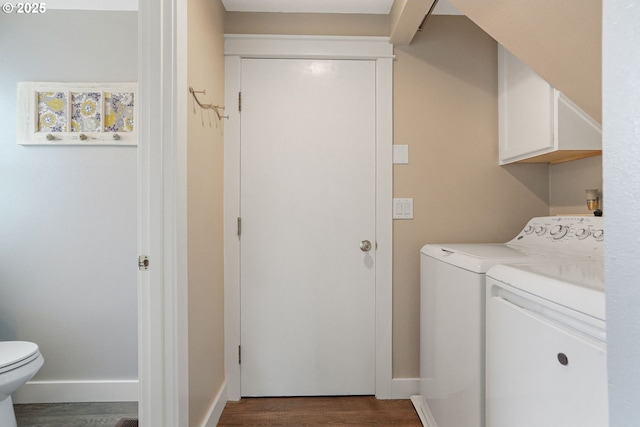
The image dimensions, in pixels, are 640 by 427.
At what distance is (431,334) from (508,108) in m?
1.34

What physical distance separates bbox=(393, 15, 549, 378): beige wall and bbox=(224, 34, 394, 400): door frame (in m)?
0.06

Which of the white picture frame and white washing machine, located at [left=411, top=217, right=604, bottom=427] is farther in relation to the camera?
the white picture frame

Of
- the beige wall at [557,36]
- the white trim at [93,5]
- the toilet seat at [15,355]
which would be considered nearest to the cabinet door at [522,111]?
the beige wall at [557,36]

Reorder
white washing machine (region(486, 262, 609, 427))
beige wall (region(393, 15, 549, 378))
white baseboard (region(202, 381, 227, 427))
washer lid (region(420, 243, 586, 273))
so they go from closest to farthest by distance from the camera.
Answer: white washing machine (region(486, 262, 609, 427)) < washer lid (region(420, 243, 586, 273)) < white baseboard (region(202, 381, 227, 427)) < beige wall (region(393, 15, 549, 378))

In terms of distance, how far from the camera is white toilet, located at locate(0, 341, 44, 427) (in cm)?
142

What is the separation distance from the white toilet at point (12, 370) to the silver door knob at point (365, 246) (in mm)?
A: 1747

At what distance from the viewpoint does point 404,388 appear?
1929 millimetres

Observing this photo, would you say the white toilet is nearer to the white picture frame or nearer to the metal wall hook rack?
the white picture frame

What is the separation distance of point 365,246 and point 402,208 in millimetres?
319

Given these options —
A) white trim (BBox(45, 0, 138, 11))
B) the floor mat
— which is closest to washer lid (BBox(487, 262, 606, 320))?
the floor mat

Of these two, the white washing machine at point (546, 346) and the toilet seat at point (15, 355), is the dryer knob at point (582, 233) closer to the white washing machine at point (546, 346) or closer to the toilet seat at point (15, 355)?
the white washing machine at point (546, 346)

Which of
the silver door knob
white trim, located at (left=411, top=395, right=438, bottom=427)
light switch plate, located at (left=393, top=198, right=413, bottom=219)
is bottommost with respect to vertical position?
white trim, located at (left=411, top=395, right=438, bottom=427)

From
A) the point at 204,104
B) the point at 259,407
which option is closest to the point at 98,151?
the point at 204,104

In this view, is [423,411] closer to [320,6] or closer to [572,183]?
[572,183]
